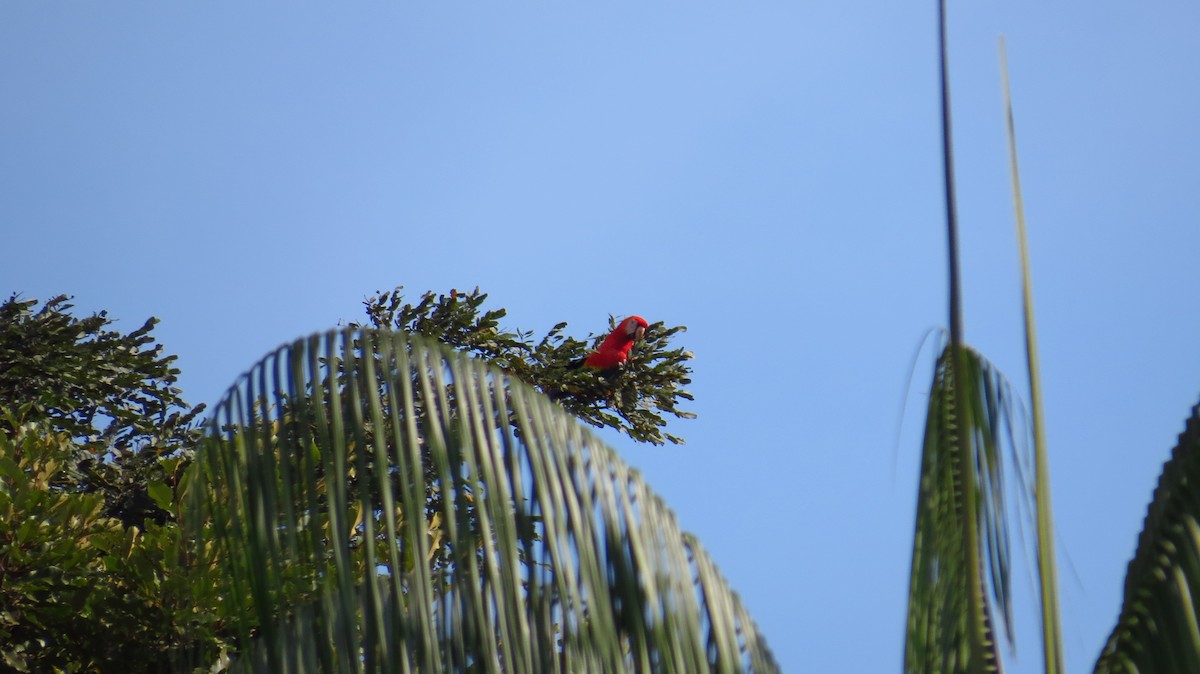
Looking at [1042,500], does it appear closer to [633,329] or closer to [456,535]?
[456,535]

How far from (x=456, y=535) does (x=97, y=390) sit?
591cm

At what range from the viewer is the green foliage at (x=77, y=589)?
4.65 metres

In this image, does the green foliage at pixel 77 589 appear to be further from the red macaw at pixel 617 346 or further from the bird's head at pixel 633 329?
the bird's head at pixel 633 329

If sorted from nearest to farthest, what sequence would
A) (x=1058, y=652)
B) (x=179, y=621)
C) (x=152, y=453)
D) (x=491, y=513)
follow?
1. (x=1058, y=652)
2. (x=491, y=513)
3. (x=179, y=621)
4. (x=152, y=453)

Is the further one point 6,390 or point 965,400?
point 6,390

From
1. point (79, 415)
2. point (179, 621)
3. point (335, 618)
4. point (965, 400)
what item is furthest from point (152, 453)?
point (965, 400)

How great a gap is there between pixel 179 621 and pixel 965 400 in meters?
3.71

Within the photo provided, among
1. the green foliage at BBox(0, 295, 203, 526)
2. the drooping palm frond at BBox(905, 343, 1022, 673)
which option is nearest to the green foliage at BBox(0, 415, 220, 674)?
the green foliage at BBox(0, 295, 203, 526)

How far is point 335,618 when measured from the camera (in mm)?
1730

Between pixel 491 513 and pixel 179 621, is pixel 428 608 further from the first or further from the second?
pixel 179 621

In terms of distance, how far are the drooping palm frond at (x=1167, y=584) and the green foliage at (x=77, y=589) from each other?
11.8ft

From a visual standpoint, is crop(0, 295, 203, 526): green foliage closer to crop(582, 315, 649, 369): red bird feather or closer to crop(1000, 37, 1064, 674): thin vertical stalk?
crop(582, 315, 649, 369): red bird feather

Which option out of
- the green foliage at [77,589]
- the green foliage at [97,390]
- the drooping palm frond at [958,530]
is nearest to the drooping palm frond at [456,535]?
the drooping palm frond at [958,530]

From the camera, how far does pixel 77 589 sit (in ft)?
15.4
